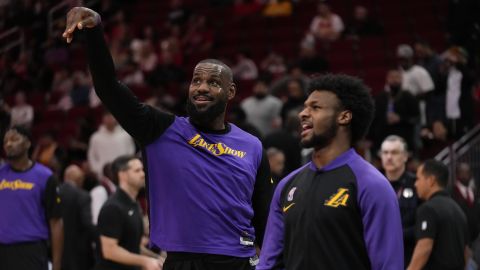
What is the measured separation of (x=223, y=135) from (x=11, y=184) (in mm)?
3481

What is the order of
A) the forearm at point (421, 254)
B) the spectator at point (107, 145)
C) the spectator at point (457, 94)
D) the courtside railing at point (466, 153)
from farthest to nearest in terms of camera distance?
the spectator at point (107, 145) < the spectator at point (457, 94) < the courtside railing at point (466, 153) < the forearm at point (421, 254)

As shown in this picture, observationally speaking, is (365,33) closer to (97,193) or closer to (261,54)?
(261,54)

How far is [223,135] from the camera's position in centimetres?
516

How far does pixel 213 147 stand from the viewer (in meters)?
5.03

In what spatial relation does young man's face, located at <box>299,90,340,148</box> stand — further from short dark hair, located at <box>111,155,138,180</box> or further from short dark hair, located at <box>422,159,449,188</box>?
short dark hair, located at <box>111,155,138,180</box>

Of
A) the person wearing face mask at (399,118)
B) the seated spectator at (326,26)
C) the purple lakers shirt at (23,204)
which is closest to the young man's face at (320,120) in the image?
the purple lakers shirt at (23,204)

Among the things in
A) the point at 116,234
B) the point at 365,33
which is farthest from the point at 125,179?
the point at 365,33

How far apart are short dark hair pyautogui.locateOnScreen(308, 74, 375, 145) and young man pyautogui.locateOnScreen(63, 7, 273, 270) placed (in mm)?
1030

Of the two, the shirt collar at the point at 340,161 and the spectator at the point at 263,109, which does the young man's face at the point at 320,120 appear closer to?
the shirt collar at the point at 340,161

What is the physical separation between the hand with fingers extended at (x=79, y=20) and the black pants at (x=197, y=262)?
1330mm

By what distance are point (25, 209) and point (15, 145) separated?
0.58 meters

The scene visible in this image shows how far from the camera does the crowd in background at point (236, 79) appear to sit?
37.9 ft

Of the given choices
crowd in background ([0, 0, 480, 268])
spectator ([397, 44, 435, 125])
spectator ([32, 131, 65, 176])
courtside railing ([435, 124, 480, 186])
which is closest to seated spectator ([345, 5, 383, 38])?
crowd in background ([0, 0, 480, 268])

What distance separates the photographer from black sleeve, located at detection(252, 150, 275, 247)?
5.33 meters
